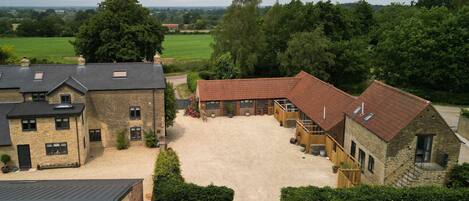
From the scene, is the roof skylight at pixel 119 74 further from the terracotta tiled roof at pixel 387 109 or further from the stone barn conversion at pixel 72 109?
the terracotta tiled roof at pixel 387 109

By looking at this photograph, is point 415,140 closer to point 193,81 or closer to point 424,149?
point 424,149

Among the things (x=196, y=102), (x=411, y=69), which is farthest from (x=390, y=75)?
(x=196, y=102)

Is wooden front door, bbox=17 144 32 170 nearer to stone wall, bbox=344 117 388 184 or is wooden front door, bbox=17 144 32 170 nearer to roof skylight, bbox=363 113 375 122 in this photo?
stone wall, bbox=344 117 388 184

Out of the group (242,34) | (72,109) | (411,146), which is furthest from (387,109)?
(242,34)

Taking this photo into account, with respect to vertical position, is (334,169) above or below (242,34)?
below

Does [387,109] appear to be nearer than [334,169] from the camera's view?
Yes

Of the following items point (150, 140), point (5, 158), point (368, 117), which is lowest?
point (150, 140)

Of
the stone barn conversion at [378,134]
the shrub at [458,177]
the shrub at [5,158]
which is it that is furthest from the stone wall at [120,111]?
the shrub at [458,177]

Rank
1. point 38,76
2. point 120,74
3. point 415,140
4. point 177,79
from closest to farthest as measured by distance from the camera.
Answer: point 415,140
point 38,76
point 120,74
point 177,79
